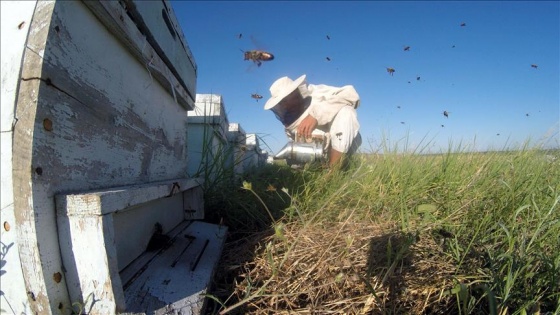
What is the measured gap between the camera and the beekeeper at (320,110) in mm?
3689

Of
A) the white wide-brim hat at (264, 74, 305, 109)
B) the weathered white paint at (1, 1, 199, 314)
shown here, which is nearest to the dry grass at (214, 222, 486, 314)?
the weathered white paint at (1, 1, 199, 314)

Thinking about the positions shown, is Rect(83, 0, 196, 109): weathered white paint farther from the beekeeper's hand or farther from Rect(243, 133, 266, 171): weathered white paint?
the beekeeper's hand

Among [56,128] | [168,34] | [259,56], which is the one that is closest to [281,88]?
[259,56]

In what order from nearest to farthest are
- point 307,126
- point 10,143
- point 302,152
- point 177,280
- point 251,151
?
point 10,143 < point 177,280 < point 302,152 < point 307,126 < point 251,151

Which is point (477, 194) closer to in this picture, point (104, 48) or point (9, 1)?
point (104, 48)

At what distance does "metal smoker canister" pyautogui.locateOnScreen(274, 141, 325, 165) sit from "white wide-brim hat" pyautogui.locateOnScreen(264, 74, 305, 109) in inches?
32.4

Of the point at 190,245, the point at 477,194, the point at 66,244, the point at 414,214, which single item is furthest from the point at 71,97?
the point at 477,194

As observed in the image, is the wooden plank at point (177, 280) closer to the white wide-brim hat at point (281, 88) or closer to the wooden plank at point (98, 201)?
the wooden plank at point (98, 201)

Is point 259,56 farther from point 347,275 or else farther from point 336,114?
point 347,275

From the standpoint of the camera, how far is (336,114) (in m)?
3.93

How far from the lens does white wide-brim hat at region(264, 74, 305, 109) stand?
12.2 ft

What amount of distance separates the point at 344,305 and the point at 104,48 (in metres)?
1.13

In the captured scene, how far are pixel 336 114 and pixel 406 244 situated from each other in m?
3.05

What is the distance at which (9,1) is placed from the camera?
642mm
